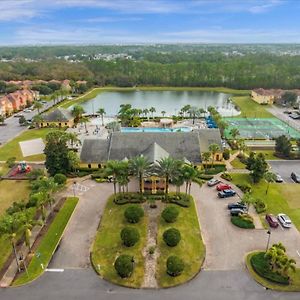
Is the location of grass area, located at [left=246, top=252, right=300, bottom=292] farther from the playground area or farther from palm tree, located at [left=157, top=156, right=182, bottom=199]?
the playground area

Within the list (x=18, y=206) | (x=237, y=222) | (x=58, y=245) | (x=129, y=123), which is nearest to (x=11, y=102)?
(x=129, y=123)

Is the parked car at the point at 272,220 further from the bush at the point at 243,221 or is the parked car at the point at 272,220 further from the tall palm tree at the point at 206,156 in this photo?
the tall palm tree at the point at 206,156

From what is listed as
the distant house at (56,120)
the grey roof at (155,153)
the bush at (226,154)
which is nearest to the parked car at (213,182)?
the grey roof at (155,153)

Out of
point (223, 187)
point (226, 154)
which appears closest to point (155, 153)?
point (223, 187)

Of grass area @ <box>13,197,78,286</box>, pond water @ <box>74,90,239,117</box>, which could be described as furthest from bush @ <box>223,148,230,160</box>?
pond water @ <box>74,90,239,117</box>

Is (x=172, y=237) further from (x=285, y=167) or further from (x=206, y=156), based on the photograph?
(x=285, y=167)

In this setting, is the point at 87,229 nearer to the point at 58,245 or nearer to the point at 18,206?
the point at 58,245
